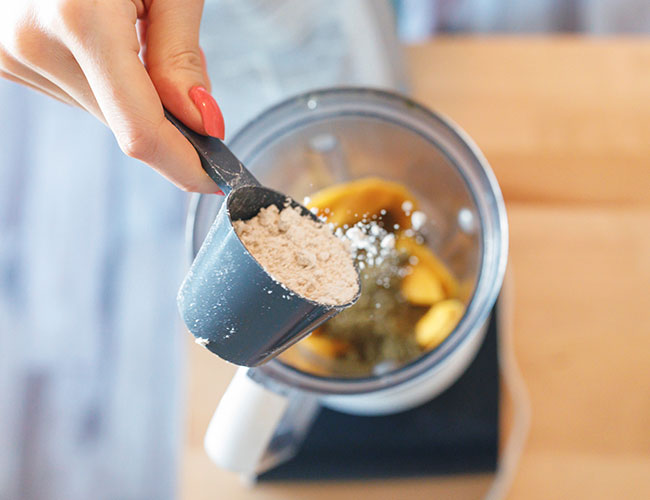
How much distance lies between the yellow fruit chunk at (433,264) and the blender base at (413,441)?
10 cm

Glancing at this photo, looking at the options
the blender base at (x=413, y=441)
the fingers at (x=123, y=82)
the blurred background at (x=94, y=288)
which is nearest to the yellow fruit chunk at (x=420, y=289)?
the blender base at (x=413, y=441)

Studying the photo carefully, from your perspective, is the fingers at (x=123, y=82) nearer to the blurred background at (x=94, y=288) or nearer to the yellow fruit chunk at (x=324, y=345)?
the yellow fruit chunk at (x=324, y=345)

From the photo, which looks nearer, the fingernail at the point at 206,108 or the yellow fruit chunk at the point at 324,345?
the fingernail at the point at 206,108

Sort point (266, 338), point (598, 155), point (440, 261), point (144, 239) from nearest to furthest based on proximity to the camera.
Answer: point (266, 338) < point (440, 261) < point (598, 155) < point (144, 239)

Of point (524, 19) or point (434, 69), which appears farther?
point (524, 19)

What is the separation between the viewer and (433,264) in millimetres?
506

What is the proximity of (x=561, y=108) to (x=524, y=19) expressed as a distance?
1.99ft

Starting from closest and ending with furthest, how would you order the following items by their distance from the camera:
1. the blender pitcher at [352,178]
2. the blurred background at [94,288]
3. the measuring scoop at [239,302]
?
the measuring scoop at [239,302]
the blender pitcher at [352,178]
the blurred background at [94,288]

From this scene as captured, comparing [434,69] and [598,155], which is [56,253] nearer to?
[434,69]

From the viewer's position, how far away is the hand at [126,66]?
331mm

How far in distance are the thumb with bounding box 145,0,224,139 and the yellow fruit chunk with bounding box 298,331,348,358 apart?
0.18 m

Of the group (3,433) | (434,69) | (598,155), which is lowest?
(3,433)

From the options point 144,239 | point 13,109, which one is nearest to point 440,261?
point 144,239

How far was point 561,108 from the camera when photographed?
0.67 m
